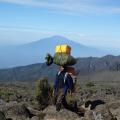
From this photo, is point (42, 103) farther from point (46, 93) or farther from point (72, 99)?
point (72, 99)

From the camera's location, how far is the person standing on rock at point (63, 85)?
16297 millimetres

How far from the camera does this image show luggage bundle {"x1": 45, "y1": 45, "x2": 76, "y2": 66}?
16281mm

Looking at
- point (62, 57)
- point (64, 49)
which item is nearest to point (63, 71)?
point (62, 57)

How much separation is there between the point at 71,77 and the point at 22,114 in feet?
8.94

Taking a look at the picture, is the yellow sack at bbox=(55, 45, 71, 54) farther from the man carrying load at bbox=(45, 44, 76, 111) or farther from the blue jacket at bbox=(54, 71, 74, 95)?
the blue jacket at bbox=(54, 71, 74, 95)

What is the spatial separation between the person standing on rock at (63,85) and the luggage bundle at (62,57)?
291mm

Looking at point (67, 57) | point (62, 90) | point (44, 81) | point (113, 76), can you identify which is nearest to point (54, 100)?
point (62, 90)

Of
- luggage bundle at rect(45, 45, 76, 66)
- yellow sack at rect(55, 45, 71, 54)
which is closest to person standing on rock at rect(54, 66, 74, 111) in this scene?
luggage bundle at rect(45, 45, 76, 66)

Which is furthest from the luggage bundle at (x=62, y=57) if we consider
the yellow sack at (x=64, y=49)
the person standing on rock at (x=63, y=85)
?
the person standing on rock at (x=63, y=85)

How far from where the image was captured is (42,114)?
15.2m

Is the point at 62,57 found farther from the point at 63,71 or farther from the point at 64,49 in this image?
the point at 63,71

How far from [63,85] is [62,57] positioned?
976 mm

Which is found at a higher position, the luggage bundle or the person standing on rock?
the luggage bundle

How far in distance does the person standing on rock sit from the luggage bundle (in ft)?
0.95
